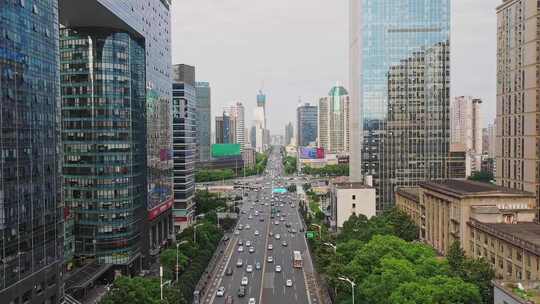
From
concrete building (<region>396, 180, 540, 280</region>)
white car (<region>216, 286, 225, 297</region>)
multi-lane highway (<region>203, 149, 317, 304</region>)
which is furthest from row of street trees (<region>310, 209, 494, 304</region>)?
white car (<region>216, 286, 225, 297</region>)

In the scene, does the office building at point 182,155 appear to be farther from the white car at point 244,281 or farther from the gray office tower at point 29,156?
the gray office tower at point 29,156

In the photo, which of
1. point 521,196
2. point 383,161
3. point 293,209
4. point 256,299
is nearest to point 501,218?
point 521,196

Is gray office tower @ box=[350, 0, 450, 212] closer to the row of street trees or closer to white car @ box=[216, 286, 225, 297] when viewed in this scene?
the row of street trees

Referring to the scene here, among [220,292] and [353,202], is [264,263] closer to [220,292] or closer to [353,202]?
[220,292]

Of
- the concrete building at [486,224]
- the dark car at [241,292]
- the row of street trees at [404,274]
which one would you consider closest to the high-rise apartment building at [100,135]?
the dark car at [241,292]

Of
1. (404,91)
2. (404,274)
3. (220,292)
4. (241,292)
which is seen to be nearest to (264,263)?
(241,292)
